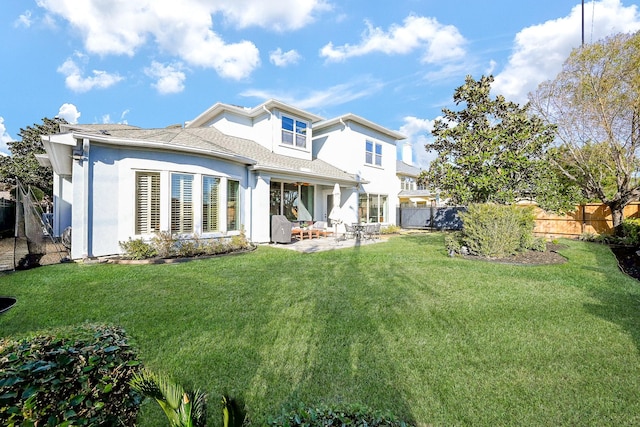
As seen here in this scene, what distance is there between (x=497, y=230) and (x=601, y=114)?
8952mm

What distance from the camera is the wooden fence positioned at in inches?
542

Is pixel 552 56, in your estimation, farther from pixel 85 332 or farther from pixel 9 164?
pixel 9 164

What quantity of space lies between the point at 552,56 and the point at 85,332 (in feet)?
72.1

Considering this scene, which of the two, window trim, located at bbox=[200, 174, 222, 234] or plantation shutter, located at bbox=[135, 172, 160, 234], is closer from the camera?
plantation shutter, located at bbox=[135, 172, 160, 234]

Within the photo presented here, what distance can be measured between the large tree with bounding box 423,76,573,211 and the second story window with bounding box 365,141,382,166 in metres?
8.42

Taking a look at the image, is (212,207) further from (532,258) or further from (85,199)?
(532,258)

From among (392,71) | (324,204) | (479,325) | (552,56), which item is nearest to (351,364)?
(479,325)

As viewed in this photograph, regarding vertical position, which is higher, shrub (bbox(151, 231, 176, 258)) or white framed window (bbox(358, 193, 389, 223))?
white framed window (bbox(358, 193, 389, 223))

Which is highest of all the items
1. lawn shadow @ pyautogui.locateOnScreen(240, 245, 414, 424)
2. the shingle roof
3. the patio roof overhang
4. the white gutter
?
the shingle roof

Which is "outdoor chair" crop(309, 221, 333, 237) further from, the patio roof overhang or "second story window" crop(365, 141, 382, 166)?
"second story window" crop(365, 141, 382, 166)

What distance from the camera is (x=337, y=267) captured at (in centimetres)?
796

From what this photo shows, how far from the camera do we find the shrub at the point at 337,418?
1549 mm

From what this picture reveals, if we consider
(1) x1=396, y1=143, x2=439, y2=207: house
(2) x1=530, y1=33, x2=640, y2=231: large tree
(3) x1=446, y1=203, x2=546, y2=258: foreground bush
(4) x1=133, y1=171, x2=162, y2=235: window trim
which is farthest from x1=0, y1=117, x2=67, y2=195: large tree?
(2) x1=530, y1=33, x2=640, y2=231: large tree

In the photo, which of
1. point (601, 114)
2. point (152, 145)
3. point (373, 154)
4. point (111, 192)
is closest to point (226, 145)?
point (152, 145)
